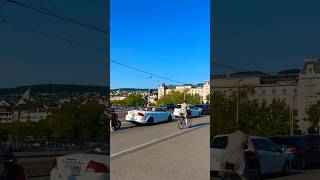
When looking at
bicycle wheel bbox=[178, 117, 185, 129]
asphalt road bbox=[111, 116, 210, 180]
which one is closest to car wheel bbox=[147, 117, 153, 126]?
asphalt road bbox=[111, 116, 210, 180]

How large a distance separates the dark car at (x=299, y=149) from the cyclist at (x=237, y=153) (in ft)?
1.82

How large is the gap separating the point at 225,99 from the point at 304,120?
3.46 ft

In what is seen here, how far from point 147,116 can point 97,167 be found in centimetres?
852

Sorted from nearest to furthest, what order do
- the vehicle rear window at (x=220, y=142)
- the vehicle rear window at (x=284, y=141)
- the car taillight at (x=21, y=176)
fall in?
the car taillight at (x=21, y=176) → the vehicle rear window at (x=220, y=142) → the vehicle rear window at (x=284, y=141)

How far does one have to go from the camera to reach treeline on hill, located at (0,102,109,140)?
21.4ft

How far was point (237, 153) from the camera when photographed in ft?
20.0

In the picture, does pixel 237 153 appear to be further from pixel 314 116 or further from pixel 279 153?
pixel 314 116

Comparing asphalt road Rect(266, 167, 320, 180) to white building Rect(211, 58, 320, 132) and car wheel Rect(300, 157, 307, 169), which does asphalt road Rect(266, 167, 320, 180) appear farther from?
white building Rect(211, 58, 320, 132)

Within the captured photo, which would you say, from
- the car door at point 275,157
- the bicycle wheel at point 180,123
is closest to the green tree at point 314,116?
the car door at point 275,157

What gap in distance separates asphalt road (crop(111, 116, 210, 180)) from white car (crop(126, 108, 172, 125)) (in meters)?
0.22

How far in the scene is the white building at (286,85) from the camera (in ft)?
21.2

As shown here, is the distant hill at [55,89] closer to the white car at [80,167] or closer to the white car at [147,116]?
the white car at [80,167]

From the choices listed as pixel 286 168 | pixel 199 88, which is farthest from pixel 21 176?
pixel 199 88

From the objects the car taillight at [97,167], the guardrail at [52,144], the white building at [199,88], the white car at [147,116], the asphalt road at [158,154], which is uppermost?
the white building at [199,88]
